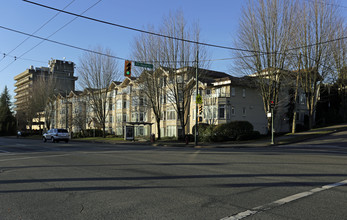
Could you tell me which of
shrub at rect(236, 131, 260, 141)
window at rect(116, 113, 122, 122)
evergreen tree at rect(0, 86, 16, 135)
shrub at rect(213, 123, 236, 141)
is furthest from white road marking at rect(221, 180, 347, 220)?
evergreen tree at rect(0, 86, 16, 135)

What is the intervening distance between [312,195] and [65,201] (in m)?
5.32

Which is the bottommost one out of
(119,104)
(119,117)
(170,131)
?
(170,131)

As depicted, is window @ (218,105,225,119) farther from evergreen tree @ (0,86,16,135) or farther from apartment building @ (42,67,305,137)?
evergreen tree @ (0,86,16,135)

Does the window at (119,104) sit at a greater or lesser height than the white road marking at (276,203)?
greater

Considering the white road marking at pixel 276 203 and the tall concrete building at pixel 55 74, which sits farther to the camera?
the tall concrete building at pixel 55 74

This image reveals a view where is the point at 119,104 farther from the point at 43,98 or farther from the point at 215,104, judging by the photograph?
the point at 215,104

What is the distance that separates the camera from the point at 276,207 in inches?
208

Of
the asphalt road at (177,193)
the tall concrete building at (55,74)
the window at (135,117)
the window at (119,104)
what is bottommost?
the asphalt road at (177,193)

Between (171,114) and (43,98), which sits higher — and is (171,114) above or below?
below

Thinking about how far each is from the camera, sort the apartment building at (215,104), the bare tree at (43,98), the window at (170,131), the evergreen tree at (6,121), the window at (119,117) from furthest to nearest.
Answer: the evergreen tree at (6,121), the bare tree at (43,98), the window at (119,117), the window at (170,131), the apartment building at (215,104)

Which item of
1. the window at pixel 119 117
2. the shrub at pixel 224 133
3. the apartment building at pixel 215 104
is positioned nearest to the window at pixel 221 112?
the apartment building at pixel 215 104

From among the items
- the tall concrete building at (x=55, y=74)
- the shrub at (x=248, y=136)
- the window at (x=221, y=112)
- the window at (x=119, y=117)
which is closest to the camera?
the shrub at (x=248, y=136)

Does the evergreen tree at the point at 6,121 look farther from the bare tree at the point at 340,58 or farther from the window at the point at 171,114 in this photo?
the bare tree at the point at 340,58

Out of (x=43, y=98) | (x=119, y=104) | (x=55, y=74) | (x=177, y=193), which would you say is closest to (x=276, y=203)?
(x=177, y=193)
